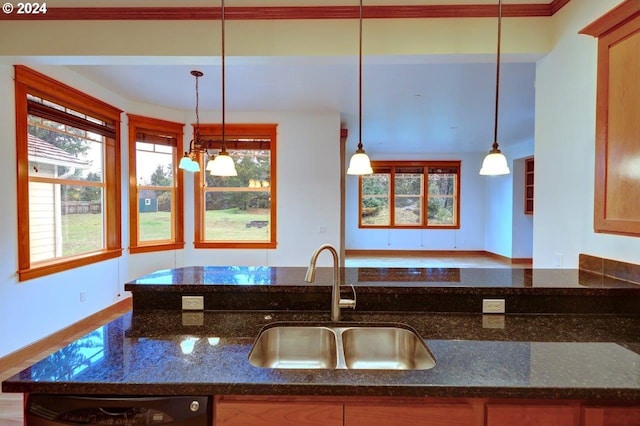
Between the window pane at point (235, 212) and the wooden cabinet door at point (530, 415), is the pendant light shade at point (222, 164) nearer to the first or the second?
the wooden cabinet door at point (530, 415)

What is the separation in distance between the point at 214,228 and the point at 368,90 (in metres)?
3.00

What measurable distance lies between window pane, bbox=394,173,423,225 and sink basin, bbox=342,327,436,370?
726 cm

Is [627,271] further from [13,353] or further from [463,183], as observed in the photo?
[463,183]

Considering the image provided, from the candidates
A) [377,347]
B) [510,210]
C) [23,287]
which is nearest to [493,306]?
[377,347]

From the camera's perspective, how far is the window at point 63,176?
9.52 feet

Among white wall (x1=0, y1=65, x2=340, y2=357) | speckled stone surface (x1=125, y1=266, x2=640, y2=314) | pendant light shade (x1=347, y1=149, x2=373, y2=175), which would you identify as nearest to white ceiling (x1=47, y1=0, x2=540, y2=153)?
white wall (x1=0, y1=65, x2=340, y2=357)

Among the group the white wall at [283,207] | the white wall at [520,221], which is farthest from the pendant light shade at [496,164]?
the white wall at [520,221]

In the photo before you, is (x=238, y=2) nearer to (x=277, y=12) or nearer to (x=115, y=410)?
(x=277, y=12)

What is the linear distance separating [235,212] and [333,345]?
3809 millimetres

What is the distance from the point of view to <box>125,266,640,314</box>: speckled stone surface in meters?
1.55

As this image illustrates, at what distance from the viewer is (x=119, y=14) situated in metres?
2.31

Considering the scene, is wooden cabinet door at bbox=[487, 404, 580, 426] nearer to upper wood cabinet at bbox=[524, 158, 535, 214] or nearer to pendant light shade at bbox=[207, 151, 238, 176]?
pendant light shade at bbox=[207, 151, 238, 176]

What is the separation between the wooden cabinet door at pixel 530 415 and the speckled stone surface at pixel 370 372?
0.20 feet

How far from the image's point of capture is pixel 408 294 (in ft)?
5.23
